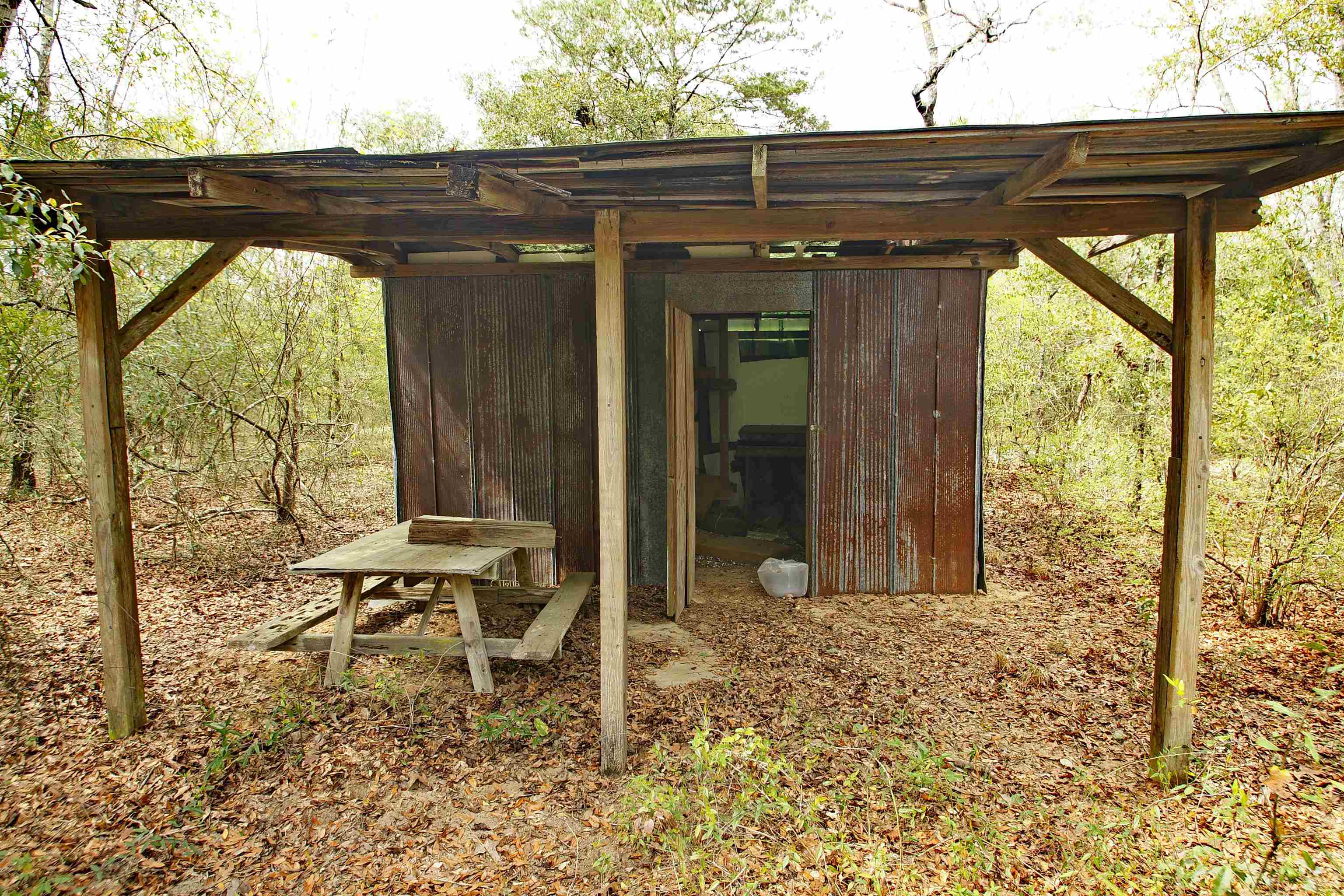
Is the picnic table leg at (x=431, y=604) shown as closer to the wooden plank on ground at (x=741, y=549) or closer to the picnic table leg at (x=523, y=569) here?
the picnic table leg at (x=523, y=569)

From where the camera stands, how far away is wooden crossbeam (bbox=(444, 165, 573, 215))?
275cm

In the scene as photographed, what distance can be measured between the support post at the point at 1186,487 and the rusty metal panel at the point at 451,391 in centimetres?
492

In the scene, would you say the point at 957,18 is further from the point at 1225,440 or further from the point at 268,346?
the point at 268,346

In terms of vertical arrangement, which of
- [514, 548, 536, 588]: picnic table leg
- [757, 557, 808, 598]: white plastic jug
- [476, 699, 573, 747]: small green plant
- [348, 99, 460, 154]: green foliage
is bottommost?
[476, 699, 573, 747]: small green plant

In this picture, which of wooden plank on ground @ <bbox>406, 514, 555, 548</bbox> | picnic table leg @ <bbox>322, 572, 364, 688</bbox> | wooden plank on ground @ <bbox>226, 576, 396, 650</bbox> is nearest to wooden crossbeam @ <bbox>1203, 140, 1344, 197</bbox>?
wooden plank on ground @ <bbox>406, 514, 555, 548</bbox>

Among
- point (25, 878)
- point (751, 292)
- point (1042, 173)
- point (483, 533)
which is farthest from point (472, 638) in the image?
point (1042, 173)

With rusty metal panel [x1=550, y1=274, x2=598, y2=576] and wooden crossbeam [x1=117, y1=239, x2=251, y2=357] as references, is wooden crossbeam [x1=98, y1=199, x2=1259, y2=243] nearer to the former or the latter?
wooden crossbeam [x1=117, y1=239, x2=251, y2=357]

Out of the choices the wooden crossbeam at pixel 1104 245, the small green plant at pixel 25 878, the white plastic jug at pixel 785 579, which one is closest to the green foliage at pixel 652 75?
the wooden crossbeam at pixel 1104 245

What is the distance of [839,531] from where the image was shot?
5961mm

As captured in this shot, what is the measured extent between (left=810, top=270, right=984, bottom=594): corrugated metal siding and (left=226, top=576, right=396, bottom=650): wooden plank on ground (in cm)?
359

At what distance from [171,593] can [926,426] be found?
628 cm

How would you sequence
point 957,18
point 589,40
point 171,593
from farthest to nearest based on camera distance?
point 589,40, point 957,18, point 171,593

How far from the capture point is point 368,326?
9.62 m

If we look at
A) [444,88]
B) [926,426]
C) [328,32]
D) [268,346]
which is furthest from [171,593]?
[444,88]
